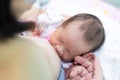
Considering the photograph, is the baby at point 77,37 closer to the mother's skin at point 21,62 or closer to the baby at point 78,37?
the baby at point 78,37

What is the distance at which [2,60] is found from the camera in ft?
1.94

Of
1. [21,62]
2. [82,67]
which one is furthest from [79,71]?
[21,62]

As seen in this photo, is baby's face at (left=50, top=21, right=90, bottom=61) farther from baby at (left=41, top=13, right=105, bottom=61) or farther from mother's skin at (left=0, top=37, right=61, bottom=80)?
mother's skin at (left=0, top=37, right=61, bottom=80)

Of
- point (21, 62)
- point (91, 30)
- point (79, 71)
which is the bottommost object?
point (79, 71)

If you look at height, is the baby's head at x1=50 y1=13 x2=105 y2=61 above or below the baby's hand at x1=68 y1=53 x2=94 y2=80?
above

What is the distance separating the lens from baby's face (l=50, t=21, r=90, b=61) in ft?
3.54

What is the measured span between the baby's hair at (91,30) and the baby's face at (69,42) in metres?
0.02

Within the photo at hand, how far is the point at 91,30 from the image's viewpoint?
3.54ft

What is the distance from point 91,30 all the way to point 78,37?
0.18 ft

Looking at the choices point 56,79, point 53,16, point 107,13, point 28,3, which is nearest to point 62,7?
point 53,16

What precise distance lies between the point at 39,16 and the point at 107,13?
0.98ft

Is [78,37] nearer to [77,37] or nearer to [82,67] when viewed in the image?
[77,37]

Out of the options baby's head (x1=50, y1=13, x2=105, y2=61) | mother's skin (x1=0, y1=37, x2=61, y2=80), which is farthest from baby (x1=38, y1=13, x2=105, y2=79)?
mother's skin (x1=0, y1=37, x2=61, y2=80)

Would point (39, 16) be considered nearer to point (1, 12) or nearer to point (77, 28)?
point (77, 28)
